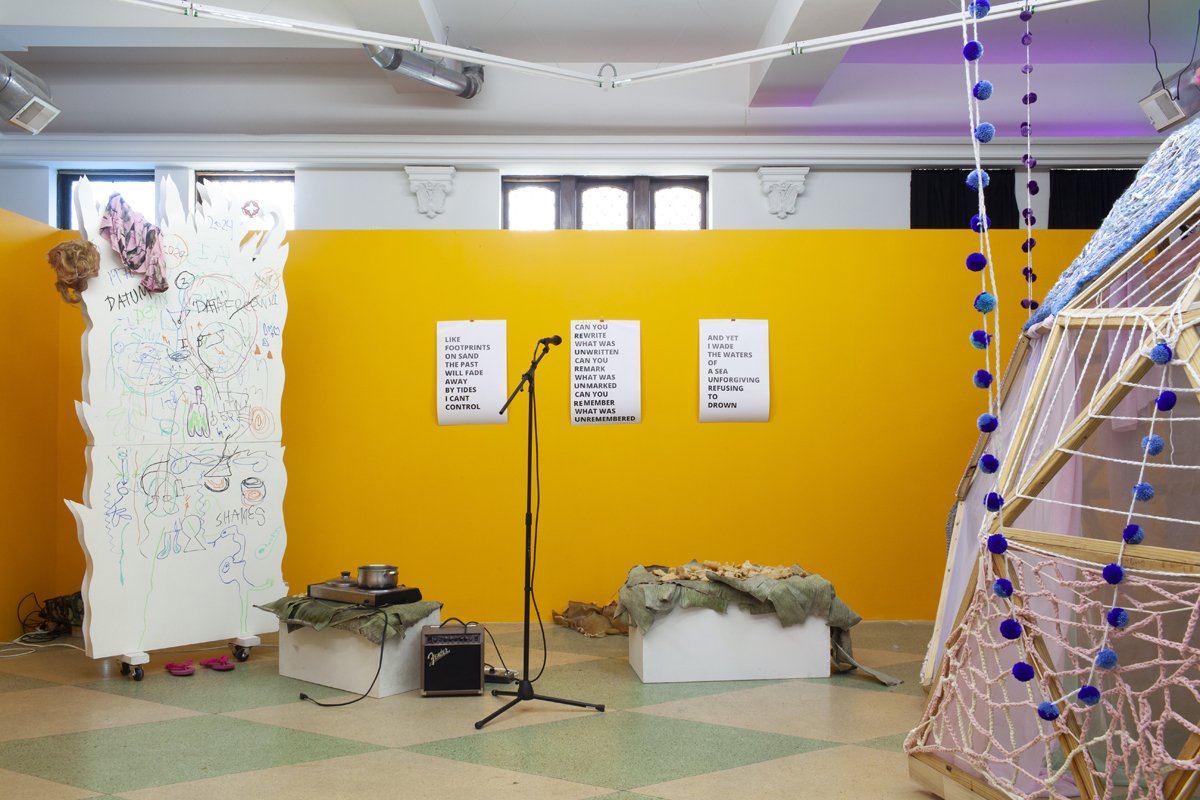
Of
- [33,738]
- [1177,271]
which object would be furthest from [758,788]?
[33,738]

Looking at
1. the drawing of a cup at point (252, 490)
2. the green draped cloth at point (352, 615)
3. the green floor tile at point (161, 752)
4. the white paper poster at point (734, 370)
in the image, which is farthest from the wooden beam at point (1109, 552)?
the drawing of a cup at point (252, 490)

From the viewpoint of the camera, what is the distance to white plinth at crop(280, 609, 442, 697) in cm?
414

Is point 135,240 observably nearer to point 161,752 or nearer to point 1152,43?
point 161,752

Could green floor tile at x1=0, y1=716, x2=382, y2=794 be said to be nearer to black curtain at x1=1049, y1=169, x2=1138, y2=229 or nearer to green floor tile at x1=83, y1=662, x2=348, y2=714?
green floor tile at x1=83, y1=662, x2=348, y2=714

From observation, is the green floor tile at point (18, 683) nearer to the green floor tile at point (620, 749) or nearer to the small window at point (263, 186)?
the green floor tile at point (620, 749)

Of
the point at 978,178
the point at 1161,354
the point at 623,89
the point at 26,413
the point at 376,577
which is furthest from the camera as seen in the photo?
the point at 623,89

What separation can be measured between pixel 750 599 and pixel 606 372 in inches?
67.7

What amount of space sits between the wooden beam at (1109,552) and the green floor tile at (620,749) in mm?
1131

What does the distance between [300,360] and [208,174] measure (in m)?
2.78

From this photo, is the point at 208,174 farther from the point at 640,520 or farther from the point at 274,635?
the point at 640,520

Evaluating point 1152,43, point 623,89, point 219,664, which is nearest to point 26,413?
point 219,664

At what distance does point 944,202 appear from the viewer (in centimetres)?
744

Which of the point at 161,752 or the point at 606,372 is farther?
the point at 606,372

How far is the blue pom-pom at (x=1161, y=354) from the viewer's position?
2.41 metres
